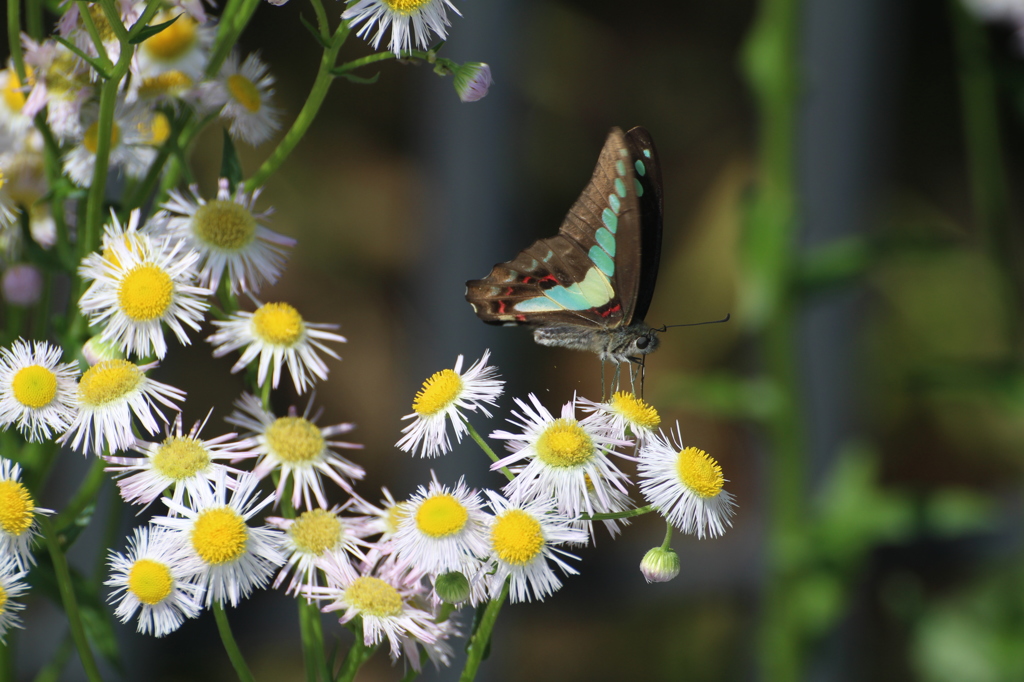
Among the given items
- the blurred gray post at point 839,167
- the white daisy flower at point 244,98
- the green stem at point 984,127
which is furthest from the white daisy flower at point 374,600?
the blurred gray post at point 839,167

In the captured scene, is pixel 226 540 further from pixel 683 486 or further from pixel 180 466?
pixel 683 486

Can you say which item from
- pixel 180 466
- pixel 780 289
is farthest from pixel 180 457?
pixel 780 289

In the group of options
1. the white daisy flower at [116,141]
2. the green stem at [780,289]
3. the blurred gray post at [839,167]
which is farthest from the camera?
the blurred gray post at [839,167]

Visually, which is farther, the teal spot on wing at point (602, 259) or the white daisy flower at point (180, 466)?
the teal spot on wing at point (602, 259)

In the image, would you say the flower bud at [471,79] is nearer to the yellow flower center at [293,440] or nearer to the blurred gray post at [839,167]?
the yellow flower center at [293,440]

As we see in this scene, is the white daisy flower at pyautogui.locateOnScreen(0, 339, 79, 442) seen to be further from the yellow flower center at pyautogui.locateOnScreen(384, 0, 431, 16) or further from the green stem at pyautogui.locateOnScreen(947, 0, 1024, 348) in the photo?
the green stem at pyautogui.locateOnScreen(947, 0, 1024, 348)

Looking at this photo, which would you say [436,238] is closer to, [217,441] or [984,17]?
[984,17]

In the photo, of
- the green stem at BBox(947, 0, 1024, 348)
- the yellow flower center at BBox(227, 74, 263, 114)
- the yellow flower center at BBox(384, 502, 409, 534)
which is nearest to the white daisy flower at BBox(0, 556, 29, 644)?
the yellow flower center at BBox(384, 502, 409, 534)
